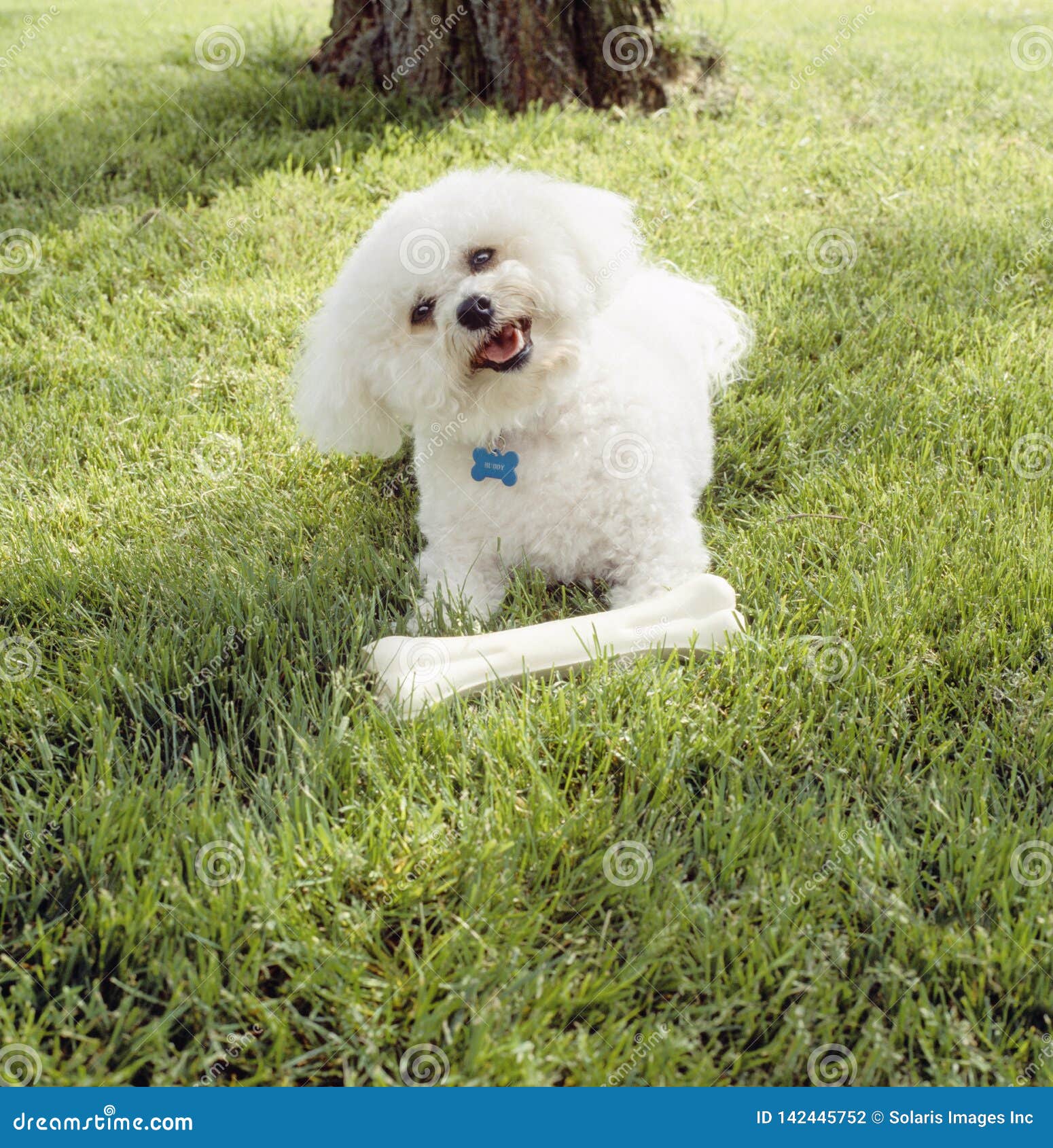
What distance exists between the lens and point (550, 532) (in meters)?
2.48

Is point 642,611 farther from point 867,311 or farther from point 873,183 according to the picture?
point 873,183

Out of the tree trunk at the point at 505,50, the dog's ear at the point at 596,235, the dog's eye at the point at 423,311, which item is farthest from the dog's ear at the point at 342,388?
the tree trunk at the point at 505,50

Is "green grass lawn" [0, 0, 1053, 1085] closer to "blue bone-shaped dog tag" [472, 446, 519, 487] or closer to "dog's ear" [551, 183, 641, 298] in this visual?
"blue bone-shaped dog tag" [472, 446, 519, 487]

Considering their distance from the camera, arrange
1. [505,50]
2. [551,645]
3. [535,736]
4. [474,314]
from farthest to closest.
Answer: [505,50]
[474,314]
[551,645]
[535,736]

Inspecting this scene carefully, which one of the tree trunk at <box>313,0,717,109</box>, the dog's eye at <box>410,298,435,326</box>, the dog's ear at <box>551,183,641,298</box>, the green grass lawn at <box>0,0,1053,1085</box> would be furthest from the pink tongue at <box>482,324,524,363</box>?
the tree trunk at <box>313,0,717,109</box>

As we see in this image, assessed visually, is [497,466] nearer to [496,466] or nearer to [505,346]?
[496,466]

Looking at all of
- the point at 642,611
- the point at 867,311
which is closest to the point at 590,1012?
the point at 642,611

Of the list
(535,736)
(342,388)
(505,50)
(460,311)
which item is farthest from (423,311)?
(505,50)

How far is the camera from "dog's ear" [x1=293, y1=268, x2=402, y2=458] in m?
2.49

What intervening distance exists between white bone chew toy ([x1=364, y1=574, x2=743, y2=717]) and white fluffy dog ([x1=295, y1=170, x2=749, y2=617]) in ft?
0.61

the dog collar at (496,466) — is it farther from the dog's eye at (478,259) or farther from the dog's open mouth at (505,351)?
the dog's eye at (478,259)

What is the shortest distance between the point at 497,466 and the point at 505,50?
3.54 m

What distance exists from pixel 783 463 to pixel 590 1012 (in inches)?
72.5

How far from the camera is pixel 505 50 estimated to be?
5.06 m
